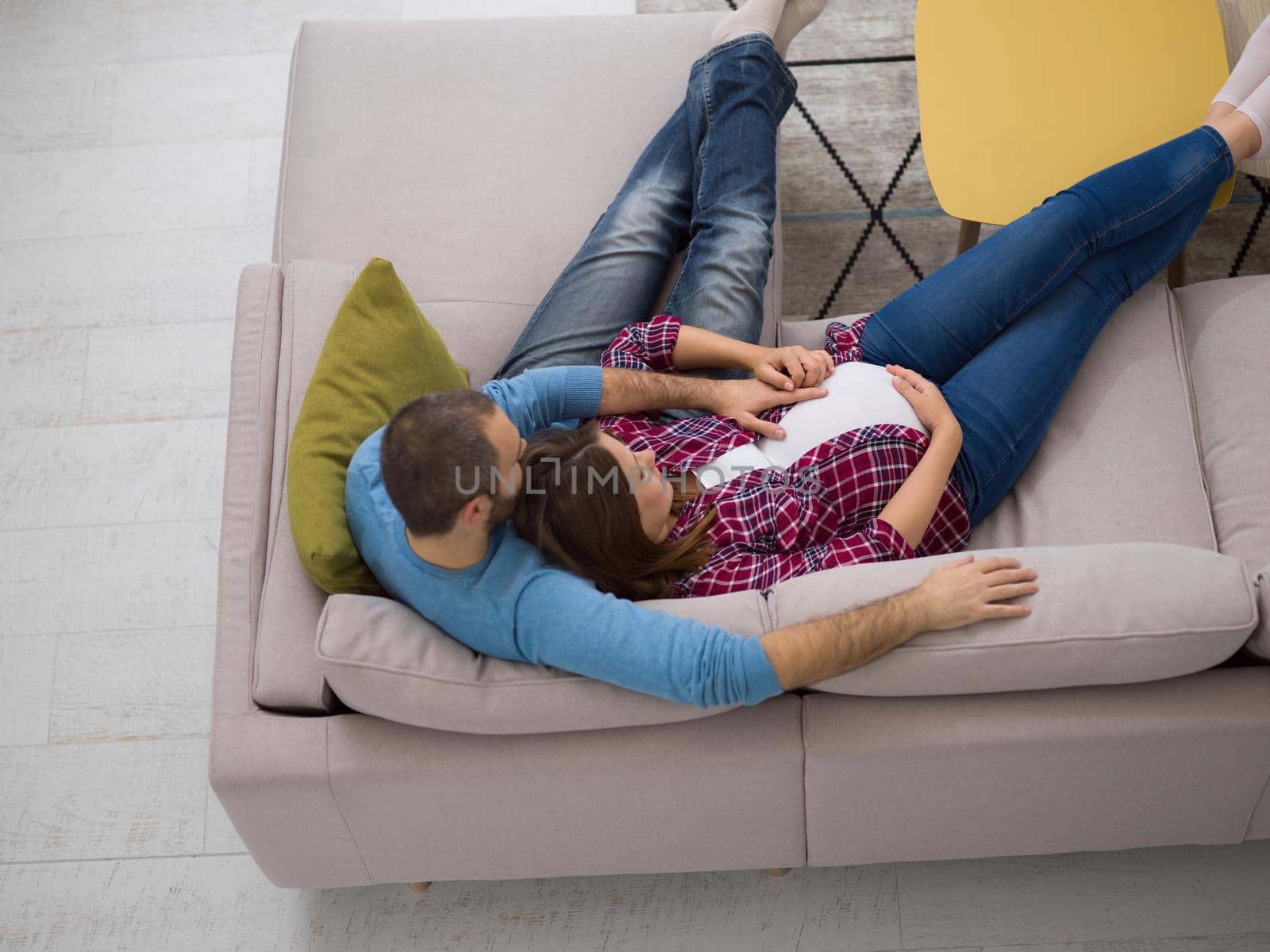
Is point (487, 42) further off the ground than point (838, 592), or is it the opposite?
point (487, 42)

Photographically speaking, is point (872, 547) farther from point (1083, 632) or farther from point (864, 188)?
point (864, 188)

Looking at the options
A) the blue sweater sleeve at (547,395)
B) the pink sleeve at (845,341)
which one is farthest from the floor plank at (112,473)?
the pink sleeve at (845,341)

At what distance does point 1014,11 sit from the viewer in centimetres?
216

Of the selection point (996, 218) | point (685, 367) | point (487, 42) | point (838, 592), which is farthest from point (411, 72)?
point (838, 592)

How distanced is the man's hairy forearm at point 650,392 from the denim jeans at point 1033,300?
307 millimetres

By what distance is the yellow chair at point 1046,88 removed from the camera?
2.04 meters

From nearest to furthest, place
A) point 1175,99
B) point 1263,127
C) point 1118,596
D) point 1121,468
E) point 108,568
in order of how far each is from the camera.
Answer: point 1118,596, point 1121,468, point 1263,127, point 1175,99, point 108,568

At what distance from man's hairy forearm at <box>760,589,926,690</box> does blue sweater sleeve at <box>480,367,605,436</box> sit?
1.83 feet

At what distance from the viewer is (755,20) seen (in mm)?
2061

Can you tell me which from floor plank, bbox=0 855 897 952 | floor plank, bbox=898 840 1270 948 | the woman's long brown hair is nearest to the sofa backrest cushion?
the woman's long brown hair

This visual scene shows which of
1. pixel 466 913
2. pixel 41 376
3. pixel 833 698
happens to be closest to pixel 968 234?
pixel 833 698

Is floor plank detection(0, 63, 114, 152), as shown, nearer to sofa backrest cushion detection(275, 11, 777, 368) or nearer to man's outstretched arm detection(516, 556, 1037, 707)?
sofa backrest cushion detection(275, 11, 777, 368)

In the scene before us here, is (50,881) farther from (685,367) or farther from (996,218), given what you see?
(996,218)

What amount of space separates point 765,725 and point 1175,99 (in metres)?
1.48
